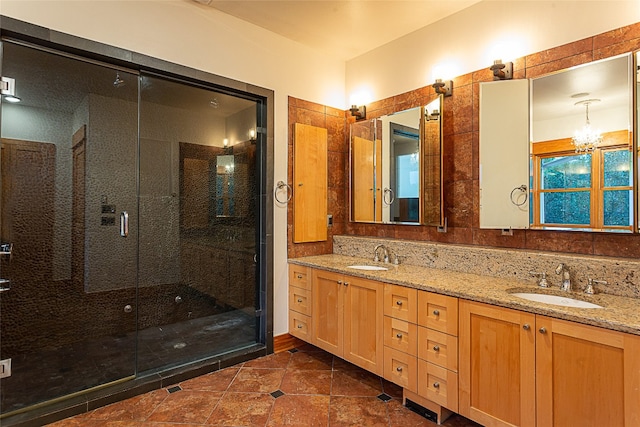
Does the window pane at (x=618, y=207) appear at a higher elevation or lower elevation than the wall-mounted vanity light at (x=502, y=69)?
Result: lower

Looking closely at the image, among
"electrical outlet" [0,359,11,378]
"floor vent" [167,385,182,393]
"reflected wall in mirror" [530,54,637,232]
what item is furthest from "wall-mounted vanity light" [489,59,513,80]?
"electrical outlet" [0,359,11,378]

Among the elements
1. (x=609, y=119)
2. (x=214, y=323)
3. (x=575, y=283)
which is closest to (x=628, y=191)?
(x=609, y=119)

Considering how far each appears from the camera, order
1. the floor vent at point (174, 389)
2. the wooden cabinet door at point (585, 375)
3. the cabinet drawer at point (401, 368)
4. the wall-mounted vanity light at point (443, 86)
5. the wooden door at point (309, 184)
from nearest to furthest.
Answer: the wooden cabinet door at point (585, 375), the cabinet drawer at point (401, 368), the floor vent at point (174, 389), the wall-mounted vanity light at point (443, 86), the wooden door at point (309, 184)

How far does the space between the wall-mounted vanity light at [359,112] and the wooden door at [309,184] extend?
348 mm

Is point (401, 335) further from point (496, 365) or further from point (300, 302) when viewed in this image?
point (300, 302)

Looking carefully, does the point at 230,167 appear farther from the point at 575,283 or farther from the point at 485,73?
the point at 575,283

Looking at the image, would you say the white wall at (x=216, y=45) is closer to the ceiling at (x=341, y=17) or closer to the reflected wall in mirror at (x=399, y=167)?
the ceiling at (x=341, y=17)

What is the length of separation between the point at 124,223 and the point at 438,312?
6.94ft

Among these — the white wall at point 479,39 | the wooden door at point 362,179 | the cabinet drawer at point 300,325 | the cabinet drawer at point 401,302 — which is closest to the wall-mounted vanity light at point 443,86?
the white wall at point 479,39

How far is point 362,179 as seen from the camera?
333 cm

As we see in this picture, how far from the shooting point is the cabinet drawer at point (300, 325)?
9.58ft

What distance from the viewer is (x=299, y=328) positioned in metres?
3.03

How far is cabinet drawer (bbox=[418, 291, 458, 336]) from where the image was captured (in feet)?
6.29

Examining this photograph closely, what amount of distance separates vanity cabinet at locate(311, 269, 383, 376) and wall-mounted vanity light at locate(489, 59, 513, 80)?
5.32ft
